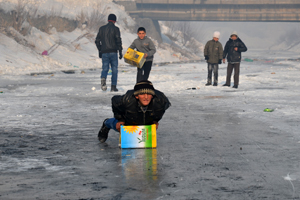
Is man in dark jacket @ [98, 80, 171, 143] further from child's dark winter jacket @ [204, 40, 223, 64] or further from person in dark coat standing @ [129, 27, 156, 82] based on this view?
child's dark winter jacket @ [204, 40, 223, 64]

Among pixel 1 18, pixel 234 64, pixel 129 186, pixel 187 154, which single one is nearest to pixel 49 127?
pixel 187 154

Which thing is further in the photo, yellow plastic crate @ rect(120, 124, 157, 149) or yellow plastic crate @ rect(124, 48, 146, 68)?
yellow plastic crate @ rect(124, 48, 146, 68)

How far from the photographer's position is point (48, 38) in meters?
38.3

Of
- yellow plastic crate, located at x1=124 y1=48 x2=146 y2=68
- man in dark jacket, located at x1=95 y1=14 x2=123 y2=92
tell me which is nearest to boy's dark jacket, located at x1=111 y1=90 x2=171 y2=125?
yellow plastic crate, located at x1=124 y1=48 x2=146 y2=68

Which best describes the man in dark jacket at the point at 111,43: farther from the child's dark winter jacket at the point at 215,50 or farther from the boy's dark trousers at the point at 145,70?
the child's dark winter jacket at the point at 215,50

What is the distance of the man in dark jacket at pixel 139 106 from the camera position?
21.7ft

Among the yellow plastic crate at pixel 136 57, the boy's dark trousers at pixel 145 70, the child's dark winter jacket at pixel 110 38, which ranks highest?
the child's dark winter jacket at pixel 110 38

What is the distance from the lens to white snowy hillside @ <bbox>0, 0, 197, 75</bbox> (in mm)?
29338

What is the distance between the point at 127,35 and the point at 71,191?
51679 millimetres

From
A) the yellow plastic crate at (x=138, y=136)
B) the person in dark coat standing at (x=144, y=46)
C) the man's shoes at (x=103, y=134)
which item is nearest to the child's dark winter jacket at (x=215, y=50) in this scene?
the person in dark coat standing at (x=144, y=46)

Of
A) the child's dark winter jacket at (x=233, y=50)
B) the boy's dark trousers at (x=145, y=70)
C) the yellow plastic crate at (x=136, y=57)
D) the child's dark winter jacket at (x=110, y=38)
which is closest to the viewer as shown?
the yellow plastic crate at (x=136, y=57)

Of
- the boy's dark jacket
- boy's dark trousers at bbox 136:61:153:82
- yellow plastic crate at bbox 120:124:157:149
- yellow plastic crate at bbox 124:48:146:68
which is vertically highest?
yellow plastic crate at bbox 124:48:146:68

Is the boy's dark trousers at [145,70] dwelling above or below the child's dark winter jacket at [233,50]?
below

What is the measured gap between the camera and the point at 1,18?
113 feet
